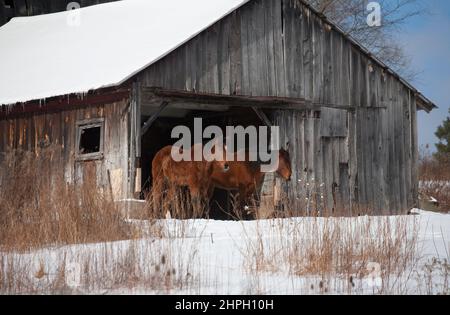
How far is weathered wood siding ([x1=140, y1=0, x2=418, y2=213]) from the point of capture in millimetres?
16234

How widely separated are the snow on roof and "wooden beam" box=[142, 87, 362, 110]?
Result: 29.8 inches

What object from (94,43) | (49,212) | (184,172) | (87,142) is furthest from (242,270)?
(94,43)

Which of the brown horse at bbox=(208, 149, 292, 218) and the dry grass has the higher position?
the brown horse at bbox=(208, 149, 292, 218)

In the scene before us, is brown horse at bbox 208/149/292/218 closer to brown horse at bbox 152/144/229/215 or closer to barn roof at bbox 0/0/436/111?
brown horse at bbox 152/144/229/215

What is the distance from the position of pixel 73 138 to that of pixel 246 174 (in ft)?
14.0

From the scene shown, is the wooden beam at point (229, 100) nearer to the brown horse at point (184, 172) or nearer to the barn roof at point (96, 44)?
the barn roof at point (96, 44)

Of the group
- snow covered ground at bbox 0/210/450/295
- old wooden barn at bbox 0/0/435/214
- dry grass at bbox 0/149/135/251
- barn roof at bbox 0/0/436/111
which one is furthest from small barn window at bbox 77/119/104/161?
snow covered ground at bbox 0/210/450/295

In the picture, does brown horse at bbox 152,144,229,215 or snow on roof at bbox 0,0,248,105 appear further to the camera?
brown horse at bbox 152,144,229,215

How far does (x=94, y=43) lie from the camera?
2000cm

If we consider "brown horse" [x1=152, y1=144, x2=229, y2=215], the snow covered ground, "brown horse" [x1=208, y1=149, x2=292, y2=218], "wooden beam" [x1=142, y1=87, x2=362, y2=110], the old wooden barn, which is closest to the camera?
the snow covered ground

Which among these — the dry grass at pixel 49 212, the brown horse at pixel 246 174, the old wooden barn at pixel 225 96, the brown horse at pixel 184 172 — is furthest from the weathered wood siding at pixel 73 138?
the dry grass at pixel 49 212

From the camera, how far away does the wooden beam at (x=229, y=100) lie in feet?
49.7

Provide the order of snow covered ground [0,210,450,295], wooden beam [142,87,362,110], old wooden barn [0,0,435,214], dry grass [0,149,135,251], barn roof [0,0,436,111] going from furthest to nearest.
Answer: barn roof [0,0,436,111] → old wooden barn [0,0,435,214] → wooden beam [142,87,362,110] → dry grass [0,149,135,251] → snow covered ground [0,210,450,295]

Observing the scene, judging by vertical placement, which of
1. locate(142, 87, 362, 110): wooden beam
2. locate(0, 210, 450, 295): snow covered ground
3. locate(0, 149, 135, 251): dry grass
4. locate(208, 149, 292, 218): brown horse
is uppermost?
locate(142, 87, 362, 110): wooden beam
